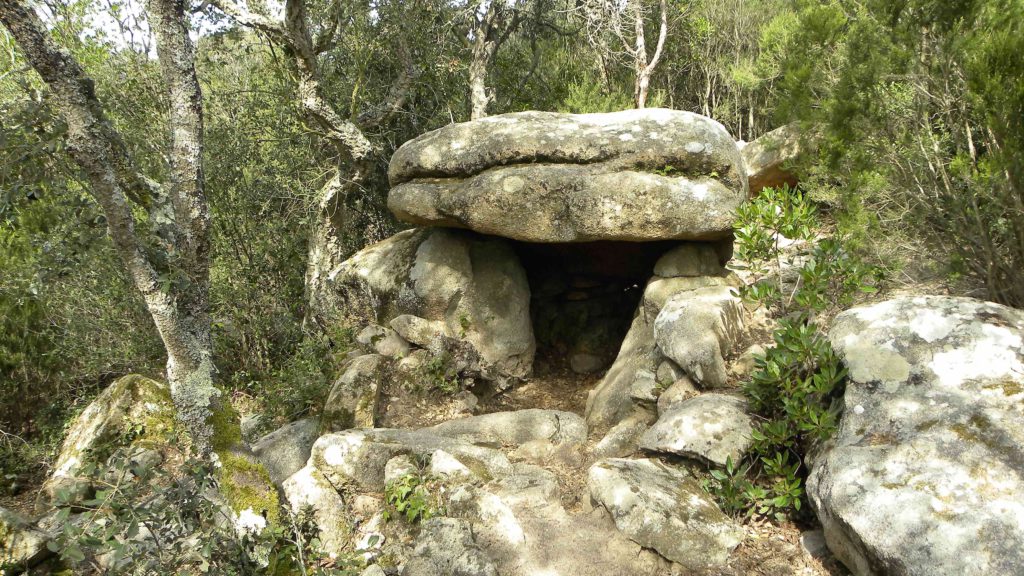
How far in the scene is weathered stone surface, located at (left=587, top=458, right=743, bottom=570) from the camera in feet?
12.3

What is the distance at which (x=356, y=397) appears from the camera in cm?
643

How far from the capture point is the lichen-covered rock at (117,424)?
18.0 feet

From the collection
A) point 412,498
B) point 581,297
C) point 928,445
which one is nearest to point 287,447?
point 412,498

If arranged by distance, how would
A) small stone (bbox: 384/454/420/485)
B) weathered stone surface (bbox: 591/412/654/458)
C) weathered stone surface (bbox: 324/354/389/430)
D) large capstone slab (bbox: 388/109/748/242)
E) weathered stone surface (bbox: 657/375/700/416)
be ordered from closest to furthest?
small stone (bbox: 384/454/420/485)
weathered stone surface (bbox: 591/412/654/458)
weathered stone surface (bbox: 657/375/700/416)
weathered stone surface (bbox: 324/354/389/430)
large capstone slab (bbox: 388/109/748/242)

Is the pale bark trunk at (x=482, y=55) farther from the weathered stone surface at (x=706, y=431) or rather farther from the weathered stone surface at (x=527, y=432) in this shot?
the weathered stone surface at (x=706, y=431)

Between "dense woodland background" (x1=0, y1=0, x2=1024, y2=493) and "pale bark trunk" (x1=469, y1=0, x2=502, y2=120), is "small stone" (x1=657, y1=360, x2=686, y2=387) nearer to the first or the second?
"dense woodland background" (x1=0, y1=0, x2=1024, y2=493)

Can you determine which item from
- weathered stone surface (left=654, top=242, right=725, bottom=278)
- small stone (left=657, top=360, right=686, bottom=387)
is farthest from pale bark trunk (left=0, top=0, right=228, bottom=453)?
weathered stone surface (left=654, top=242, right=725, bottom=278)

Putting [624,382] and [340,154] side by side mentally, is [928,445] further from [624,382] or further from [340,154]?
[340,154]

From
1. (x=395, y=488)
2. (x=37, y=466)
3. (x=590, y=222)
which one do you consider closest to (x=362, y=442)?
(x=395, y=488)

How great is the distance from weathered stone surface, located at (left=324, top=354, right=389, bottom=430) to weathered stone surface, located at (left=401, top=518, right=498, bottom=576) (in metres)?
2.51

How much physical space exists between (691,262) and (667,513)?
3792 mm

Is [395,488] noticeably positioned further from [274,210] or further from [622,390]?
[274,210]

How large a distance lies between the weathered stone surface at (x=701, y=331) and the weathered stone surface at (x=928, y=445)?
4.39 ft

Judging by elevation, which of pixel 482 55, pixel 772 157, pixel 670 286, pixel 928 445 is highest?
pixel 482 55
